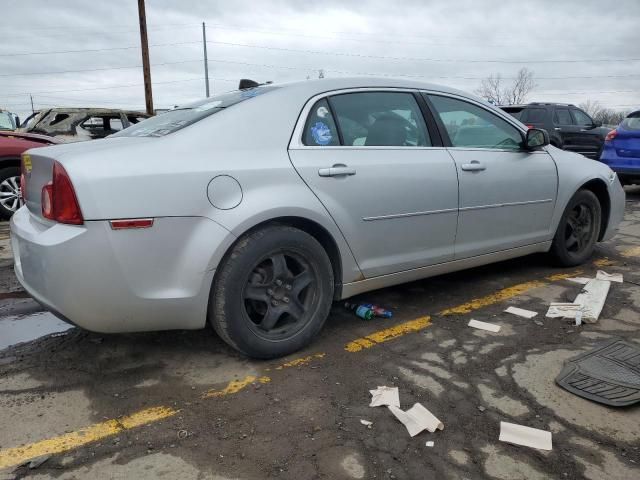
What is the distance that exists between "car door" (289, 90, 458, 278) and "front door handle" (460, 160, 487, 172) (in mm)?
115

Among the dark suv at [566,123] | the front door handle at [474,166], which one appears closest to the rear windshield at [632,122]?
the dark suv at [566,123]

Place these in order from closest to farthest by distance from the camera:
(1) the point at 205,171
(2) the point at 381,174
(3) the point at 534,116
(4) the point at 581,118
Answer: (1) the point at 205,171
(2) the point at 381,174
(3) the point at 534,116
(4) the point at 581,118

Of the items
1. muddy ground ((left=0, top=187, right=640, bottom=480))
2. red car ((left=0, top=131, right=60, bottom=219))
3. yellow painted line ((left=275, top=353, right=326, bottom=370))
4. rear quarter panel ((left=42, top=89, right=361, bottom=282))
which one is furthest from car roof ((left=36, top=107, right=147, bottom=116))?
yellow painted line ((left=275, top=353, right=326, bottom=370))

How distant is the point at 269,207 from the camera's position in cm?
271

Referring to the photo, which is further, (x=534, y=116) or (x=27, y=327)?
(x=534, y=116)

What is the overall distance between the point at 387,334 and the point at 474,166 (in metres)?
1.33

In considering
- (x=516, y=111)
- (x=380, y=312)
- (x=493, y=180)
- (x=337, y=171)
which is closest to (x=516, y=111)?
(x=516, y=111)

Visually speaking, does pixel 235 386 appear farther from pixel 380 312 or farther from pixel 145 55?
pixel 145 55

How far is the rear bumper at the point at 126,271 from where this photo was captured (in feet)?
7.82

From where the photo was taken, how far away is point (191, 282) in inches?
101

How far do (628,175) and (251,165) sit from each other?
8.06 m

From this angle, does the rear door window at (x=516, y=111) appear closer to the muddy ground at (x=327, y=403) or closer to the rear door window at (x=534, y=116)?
the rear door window at (x=534, y=116)

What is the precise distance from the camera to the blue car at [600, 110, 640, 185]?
8.58 metres

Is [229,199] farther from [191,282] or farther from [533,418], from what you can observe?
[533,418]
